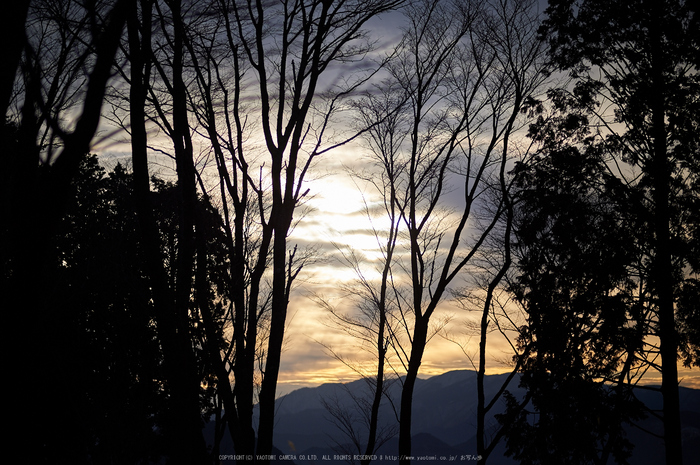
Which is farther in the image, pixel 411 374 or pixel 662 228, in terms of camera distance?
pixel 662 228

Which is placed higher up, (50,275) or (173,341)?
(50,275)

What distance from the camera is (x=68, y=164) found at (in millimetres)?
3309

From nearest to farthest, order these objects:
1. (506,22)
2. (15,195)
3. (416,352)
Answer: (15,195), (506,22), (416,352)

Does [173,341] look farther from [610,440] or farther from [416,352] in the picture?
[610,440]

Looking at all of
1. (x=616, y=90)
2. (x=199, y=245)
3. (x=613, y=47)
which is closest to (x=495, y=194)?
(x=616, y=90)

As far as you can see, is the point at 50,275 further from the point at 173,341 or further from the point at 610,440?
the point at 610,440

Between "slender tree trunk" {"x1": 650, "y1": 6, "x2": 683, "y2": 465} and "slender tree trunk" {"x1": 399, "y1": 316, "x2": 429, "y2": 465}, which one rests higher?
"slender tree trunk" {"x1": 650, "y1": 6, "x2": 683, "y2": 465}

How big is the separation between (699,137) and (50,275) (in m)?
15.7

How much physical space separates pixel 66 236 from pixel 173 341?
31.4 ft

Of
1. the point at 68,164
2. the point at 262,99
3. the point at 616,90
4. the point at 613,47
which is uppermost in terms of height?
the point at 613,47

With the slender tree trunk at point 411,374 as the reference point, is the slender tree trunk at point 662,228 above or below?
above

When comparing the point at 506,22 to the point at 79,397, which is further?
the point at 79,397

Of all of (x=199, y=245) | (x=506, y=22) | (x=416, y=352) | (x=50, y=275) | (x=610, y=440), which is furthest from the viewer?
(x=610, y=440)

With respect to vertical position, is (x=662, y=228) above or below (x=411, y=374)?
above
